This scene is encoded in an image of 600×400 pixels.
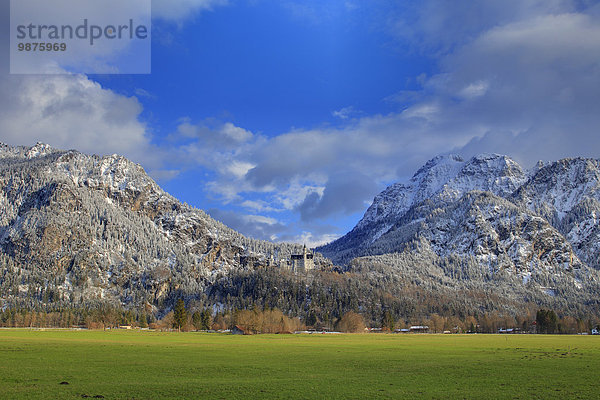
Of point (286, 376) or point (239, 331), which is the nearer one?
point (286, 376)

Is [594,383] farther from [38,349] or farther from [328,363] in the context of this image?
[38,349]

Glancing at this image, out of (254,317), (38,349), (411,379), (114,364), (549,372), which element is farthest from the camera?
(254,317)

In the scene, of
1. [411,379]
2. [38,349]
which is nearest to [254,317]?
[38,349]

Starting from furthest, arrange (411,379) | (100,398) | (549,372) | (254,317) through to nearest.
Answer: (254,317)
(549,372)
(411,379)
(100,398)

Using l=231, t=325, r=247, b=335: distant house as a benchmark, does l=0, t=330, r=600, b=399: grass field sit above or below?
above

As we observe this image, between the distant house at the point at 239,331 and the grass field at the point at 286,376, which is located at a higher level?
the grass field at the point at 286,376

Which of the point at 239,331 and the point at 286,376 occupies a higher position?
Answer: the point at 286,376

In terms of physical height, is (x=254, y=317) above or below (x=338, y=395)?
below

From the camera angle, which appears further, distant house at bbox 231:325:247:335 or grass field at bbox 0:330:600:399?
distant house at bbox 231:325:247:335

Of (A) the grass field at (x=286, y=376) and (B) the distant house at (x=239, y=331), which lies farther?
(B) the distant house at (x=239, y=331)

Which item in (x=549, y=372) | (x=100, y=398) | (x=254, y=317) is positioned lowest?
(x=254, y=317)

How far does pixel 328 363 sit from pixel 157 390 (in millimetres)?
29867

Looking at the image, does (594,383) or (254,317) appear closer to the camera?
(594,383)

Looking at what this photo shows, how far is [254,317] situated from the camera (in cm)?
19775
